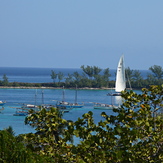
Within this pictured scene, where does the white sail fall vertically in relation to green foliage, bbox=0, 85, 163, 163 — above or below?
above

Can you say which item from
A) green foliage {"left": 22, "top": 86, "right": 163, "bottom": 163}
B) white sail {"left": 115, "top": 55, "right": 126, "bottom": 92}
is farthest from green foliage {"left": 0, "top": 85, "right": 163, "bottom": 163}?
white sail {"left": 115, "top": 55, "right": 126, "bottom": 92}

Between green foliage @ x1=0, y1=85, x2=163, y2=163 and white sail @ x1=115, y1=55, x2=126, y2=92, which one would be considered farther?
white sail @ x1=115, y1=55, x2=126, y2=92

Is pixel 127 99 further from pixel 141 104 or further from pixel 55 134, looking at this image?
pixel 55 134

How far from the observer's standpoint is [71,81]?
90.1 m

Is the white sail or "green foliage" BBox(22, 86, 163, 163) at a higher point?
the white sail

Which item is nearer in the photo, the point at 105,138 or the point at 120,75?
the point at 105,138

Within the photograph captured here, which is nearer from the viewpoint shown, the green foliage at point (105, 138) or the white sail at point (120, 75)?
the green foliage at point (105, 138)

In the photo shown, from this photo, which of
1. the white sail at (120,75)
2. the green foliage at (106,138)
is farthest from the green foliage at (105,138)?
the white sail at (120,75)

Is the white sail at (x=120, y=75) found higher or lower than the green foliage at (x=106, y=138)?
higher

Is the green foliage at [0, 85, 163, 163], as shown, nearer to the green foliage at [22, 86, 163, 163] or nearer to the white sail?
the green foliage at [22, 86, 163, 163]

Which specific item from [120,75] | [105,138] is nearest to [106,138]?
[105,138]

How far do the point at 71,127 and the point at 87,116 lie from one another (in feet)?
1.03

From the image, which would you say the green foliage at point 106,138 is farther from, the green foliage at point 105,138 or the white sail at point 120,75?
the white sail at point 120,75

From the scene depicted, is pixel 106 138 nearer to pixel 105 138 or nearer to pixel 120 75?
pixel 105 138
